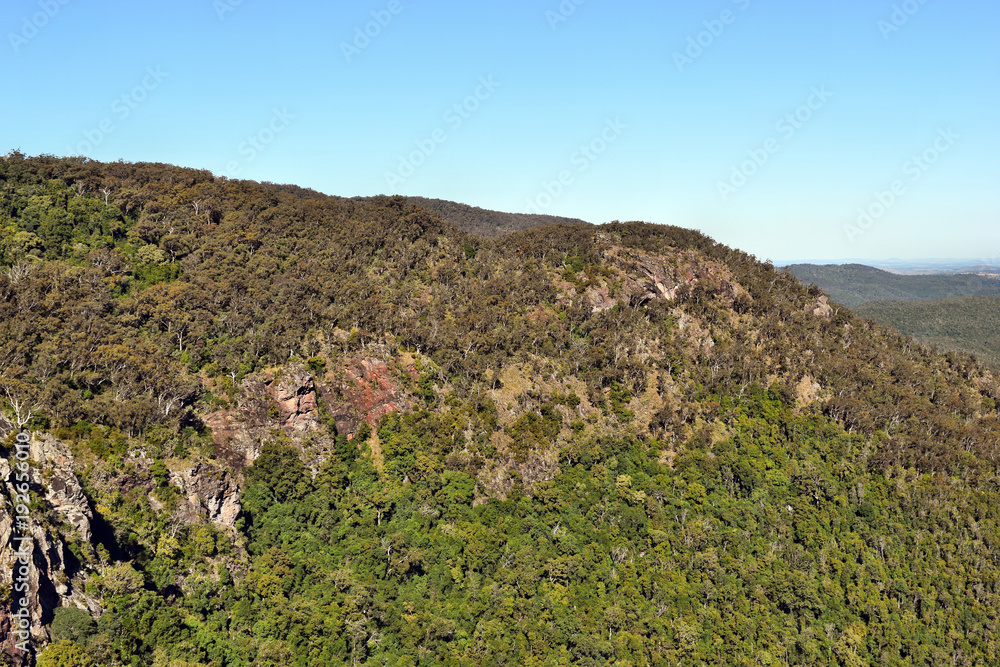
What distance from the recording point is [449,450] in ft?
244

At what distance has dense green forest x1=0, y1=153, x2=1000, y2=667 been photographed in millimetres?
54312

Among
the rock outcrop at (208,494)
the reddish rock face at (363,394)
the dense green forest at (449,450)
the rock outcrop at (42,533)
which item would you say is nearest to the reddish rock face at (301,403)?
the reddish rock face at (363,394)

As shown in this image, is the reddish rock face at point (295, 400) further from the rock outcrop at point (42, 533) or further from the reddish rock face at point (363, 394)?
the rock outcrop at point (42, 533)

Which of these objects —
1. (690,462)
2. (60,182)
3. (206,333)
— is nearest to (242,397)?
(206,333)

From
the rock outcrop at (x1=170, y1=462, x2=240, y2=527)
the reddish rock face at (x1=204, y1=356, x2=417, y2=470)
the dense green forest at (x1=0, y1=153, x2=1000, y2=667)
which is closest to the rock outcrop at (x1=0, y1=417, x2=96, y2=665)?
the dense green forest at (x1=0, y1=153, x2=1000, y2=667)

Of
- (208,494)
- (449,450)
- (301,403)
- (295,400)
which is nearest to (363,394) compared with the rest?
(301,403)

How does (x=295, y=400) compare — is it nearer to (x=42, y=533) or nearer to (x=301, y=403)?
(x=301, y=403)

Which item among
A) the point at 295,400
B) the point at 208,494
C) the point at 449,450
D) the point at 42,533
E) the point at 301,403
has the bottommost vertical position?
the point at 449,450

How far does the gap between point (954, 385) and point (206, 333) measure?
14954 centimetres

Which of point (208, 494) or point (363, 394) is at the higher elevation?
point (363, 394)

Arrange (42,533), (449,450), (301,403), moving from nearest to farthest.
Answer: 1. (42,533)
2. (301,403)
3. (449,450)

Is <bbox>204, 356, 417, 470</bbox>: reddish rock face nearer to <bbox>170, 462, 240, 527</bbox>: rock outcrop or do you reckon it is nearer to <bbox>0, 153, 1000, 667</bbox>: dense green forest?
<bbox>0, 153, 1000, 667</bbox>: dense green forest

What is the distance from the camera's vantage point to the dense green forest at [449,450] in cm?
5431

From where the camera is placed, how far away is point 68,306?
63.8 meters
